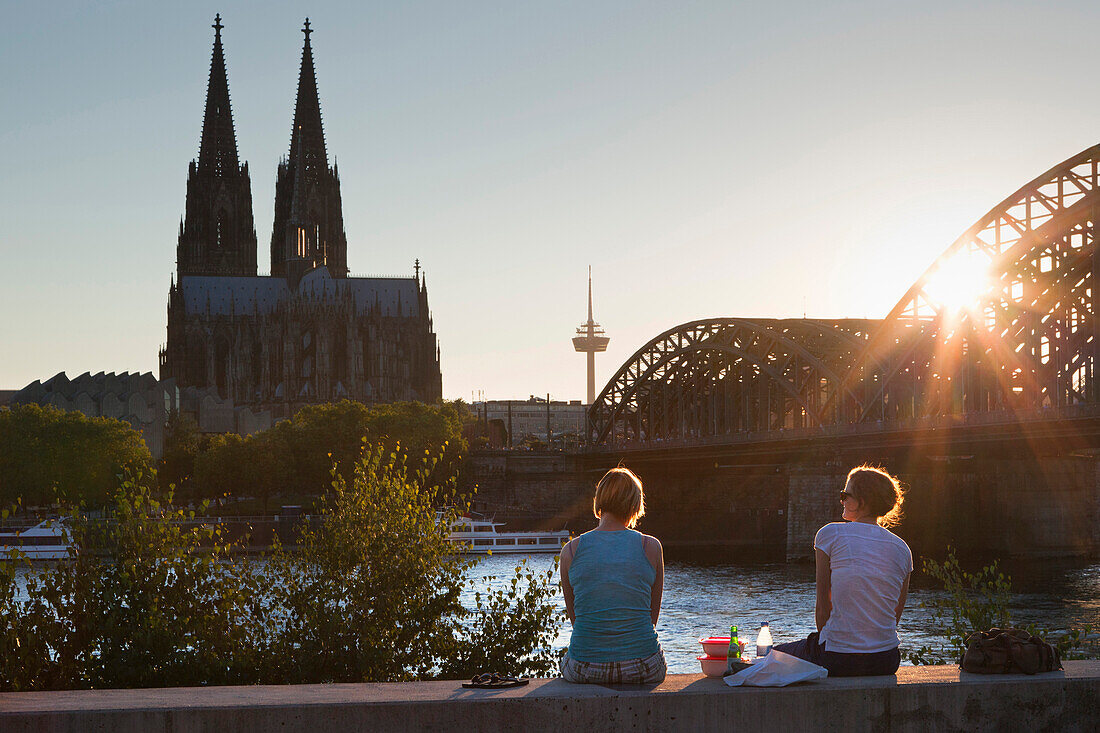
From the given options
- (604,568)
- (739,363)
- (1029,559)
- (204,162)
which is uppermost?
(204,162)

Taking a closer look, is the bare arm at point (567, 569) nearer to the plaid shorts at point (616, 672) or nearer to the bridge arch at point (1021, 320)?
the plaid shorts at point (616, 672)

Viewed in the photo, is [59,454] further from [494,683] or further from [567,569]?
[567,569]

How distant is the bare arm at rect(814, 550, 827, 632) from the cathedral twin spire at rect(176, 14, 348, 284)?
5945 inches

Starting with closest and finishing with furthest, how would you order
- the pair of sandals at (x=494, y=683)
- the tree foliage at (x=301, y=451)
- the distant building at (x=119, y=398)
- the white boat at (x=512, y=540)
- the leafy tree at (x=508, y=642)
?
the pair of sandals at (x=494, y=683) < the leafy tree at (x=508, y=642) < the white boat at (x=512, y=540) < the tree foliage at (x=301, y=451) < the distant building at (x=119, y=398)

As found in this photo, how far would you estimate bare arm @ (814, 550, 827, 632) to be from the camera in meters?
8.66

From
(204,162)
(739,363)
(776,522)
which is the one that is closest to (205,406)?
(204,162)

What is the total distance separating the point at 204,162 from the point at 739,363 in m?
78.0

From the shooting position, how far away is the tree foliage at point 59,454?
8194 centimetres

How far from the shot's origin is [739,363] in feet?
325

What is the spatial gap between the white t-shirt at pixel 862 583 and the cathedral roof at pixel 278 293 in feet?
472

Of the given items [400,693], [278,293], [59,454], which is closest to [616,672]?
[400,693]

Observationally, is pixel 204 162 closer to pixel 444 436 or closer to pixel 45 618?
pixel 444 436

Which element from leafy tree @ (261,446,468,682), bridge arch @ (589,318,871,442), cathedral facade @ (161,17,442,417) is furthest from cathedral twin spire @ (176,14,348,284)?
leafy tree @ (261,446,468,682)

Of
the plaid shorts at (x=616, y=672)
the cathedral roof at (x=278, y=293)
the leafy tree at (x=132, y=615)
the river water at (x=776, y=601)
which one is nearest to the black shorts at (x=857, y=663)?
the plaid shorts at (x=616, y=672)
